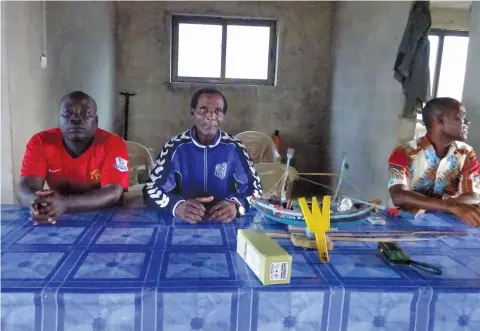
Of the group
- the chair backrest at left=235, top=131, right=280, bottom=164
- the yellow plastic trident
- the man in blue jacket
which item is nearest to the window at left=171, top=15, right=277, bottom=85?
the chair backrest at left=235, top=131, right=280, bottom=164

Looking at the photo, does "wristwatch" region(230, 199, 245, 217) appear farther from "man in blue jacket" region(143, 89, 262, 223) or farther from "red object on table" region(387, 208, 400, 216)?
"red object on table" region(387, 208, 400, 216)

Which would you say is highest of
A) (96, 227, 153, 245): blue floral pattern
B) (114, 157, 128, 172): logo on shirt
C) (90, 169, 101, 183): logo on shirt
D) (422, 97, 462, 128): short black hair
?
(422, 97, 462, 128): short black hair

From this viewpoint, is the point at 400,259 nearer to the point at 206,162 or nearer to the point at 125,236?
the point at 125,236

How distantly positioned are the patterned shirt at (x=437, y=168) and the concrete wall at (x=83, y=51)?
7.31 ft

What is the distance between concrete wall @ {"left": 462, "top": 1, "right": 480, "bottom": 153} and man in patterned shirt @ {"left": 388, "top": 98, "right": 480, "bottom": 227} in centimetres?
49

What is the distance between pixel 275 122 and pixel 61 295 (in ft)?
14.5

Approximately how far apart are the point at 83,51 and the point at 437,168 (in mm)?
2962

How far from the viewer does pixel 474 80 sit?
2322 millimetres

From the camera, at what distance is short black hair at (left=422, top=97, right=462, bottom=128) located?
186 centimetres

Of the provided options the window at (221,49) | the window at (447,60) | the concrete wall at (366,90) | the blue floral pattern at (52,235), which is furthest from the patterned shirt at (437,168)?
the window at (221,49)

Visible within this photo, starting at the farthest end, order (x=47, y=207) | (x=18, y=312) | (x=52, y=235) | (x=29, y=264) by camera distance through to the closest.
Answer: (x=47, y=207) < (x=52, y=235) < (x=29, y=264) < (x=18, y=312)

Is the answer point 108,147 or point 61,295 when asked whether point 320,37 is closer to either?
point 108,147

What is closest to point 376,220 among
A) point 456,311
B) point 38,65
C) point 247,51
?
point 456,311

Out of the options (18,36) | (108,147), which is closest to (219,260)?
(108,147)
